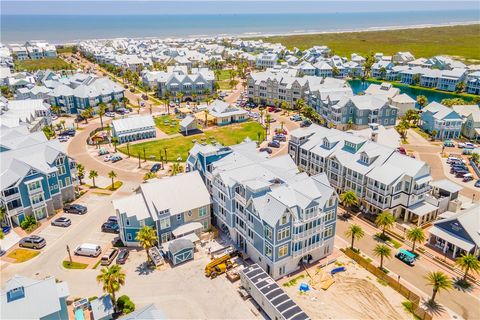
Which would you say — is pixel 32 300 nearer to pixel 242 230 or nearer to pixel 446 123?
pixel 242 230

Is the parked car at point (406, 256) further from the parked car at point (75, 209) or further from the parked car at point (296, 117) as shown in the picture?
the parked car at point (296, 117)

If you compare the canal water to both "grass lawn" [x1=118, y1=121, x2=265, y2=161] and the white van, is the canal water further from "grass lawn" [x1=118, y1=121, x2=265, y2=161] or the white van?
the white van

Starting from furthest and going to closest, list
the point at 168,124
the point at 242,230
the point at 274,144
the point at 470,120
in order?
the point at 168,124, the point at 470,120, the point at 274,144, the point at 242,230

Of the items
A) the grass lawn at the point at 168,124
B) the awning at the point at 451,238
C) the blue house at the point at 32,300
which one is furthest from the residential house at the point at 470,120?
the blue house at the point at 32,300

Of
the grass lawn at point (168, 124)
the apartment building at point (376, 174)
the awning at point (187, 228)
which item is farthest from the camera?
the grass lawn at point (168, 124)

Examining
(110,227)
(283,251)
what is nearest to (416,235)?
(283,251)

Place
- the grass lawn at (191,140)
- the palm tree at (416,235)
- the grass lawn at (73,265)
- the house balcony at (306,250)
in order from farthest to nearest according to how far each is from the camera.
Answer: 1. the grass lawn at (191,140)
2. the palm tree at (416,235)
3. the grass lawn at (73,265)
4. the house balcony at (306,250)
